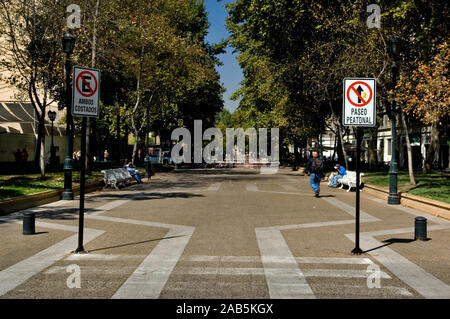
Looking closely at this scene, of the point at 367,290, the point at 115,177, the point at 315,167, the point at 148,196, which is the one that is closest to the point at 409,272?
the point at 367,290

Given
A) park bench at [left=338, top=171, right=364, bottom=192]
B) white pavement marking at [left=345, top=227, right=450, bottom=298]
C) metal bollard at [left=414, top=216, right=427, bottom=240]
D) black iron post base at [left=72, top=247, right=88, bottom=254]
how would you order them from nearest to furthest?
white pavement marking at [left=345, top=227, right=450, bottom=298] → black iron post base at [left=72, top=247, right=88, bottom=254] → metal bollard at [left=414, top=216, right=427, bottom=240] → park bench at [left=338, top=171, right=364, bottom=192]

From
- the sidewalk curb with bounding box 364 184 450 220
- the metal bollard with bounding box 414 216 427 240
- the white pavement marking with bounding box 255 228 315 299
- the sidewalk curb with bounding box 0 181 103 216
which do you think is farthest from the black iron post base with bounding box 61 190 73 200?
the metal bollard with bounding box 414 216 427 240

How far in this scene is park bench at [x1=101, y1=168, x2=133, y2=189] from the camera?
21.8 meters

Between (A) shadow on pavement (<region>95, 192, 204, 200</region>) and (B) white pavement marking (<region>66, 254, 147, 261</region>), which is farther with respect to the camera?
(A) shadow on pavement (<region>95, 192, 204, 200</region>)

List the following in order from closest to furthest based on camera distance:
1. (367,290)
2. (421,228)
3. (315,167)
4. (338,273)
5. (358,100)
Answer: (367,290) < (338,273) < (358,100) < (421,228) < (315,167)

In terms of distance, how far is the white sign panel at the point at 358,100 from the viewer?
758cm

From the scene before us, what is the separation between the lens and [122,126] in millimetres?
41750

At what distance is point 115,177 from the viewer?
72.8ft

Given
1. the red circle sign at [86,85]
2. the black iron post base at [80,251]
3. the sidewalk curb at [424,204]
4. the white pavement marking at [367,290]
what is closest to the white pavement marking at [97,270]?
the black iron post base at [80,251]

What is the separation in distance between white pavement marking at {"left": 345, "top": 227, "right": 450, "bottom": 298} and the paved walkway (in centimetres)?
1

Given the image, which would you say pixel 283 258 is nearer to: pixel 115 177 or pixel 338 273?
pixel 338 273

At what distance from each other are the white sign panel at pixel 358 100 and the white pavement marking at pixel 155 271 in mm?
3564

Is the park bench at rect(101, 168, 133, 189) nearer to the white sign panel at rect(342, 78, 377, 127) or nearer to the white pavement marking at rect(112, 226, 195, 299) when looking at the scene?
the white pavement marking at rect(112, 226, 195, 299)

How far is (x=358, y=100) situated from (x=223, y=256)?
10.9 feet
